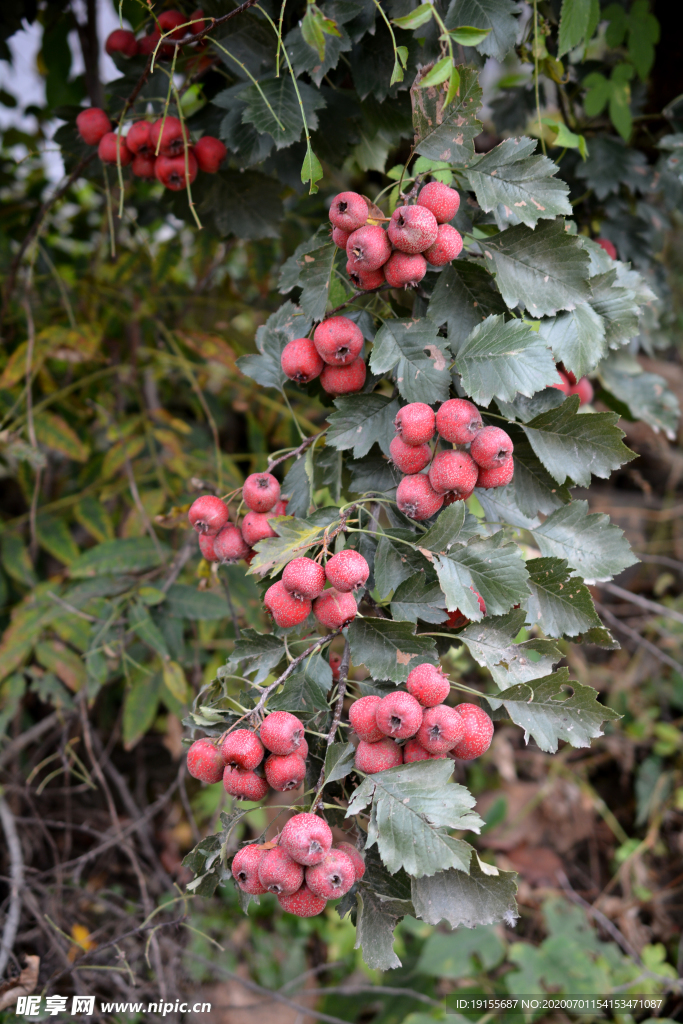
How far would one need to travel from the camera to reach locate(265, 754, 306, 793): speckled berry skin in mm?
775

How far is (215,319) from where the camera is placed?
8.53 feet

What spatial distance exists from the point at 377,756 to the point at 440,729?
9 centimetres

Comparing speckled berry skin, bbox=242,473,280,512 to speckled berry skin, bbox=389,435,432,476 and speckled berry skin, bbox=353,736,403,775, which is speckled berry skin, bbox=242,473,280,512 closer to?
speckled berry skin, bbox=389,435,432,476

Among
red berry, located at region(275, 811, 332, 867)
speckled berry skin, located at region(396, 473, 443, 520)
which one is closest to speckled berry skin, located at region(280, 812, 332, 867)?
red berry, located at region(275, 811, 332, 867)

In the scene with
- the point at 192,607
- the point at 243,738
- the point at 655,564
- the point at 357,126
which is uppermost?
the point at 357,126

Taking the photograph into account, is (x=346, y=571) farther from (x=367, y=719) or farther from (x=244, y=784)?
(x=244, y=784)

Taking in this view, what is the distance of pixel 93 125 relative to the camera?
1.33 metres

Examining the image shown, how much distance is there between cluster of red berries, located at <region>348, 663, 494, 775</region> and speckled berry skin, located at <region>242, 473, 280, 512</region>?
33 cm

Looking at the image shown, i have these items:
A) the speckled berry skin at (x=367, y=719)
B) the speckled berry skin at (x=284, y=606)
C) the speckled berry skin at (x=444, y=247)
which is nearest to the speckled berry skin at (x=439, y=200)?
the speckled berry skin at (x=444, y=247)

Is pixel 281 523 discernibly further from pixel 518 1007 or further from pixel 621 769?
pixel 621 769

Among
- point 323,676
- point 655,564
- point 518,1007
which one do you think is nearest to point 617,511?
point 655,564

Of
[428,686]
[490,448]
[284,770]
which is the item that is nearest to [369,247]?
[490,448]

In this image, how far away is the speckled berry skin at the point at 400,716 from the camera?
2.39 feet

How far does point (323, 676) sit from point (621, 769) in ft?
8.22
